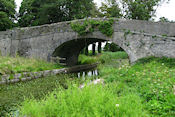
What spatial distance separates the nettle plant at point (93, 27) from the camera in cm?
908

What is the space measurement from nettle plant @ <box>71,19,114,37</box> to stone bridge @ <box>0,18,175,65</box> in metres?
0.20

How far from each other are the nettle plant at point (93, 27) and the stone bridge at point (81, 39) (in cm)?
20

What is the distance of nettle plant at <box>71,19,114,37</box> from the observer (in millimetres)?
9078

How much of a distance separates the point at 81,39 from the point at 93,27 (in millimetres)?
1481

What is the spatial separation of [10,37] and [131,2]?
485 inches

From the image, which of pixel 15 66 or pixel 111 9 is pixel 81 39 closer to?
pixel 15 66

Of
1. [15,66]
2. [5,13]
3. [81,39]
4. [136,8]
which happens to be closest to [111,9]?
[136,8]

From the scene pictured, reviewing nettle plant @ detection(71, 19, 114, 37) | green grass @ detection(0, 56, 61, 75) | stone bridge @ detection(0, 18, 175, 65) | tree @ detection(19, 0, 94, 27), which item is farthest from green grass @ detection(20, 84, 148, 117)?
Answer: tree @ detection(19, 0, 94, 27)

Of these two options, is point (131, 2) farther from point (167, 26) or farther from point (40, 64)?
point (40, 64)

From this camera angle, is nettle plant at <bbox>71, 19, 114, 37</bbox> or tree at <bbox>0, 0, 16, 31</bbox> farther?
tree at <bbox>0, 0, 16, 31</bbox>

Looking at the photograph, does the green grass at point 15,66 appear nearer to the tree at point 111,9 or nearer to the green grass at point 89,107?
the green grass at point 89,107

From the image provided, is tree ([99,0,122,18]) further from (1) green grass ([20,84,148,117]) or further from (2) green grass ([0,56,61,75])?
(1) green grass ([20,84,148,117])

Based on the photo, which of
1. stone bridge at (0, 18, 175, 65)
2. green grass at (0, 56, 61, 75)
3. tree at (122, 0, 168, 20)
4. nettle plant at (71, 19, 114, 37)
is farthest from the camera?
tree at (122, 0, 168, 20)

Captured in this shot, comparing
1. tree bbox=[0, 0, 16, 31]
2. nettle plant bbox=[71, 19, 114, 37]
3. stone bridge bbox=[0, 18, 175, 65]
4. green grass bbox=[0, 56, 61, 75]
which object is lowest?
green grass bbox=[0, 56, 61, 75]
